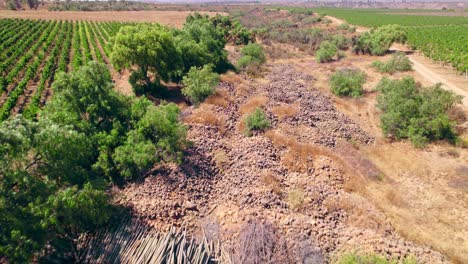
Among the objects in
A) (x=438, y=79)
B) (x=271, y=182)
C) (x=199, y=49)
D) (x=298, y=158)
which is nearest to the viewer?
(x=271, y=182)

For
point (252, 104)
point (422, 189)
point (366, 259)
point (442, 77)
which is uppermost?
point (442, 77)

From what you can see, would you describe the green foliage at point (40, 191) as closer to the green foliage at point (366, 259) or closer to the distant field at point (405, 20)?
the green foliage at point (366, 259)

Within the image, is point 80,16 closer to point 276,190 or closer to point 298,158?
point 298,158

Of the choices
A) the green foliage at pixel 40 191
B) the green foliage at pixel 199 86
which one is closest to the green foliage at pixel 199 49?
the green foliage at pixel 199 86

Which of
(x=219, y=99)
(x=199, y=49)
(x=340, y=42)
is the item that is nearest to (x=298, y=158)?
(x=219, y=99)

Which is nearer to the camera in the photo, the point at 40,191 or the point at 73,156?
the point at 40,191

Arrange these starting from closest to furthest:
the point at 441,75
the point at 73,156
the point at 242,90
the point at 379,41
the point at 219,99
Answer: the point at 73,156, the point at 219,99, the point at 242,90, the point at 441,75, the point at 379,41

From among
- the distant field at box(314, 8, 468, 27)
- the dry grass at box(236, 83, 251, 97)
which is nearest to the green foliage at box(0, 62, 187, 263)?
the dry grass at box(236, 83, 251, 97)

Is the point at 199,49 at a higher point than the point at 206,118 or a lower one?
higher
